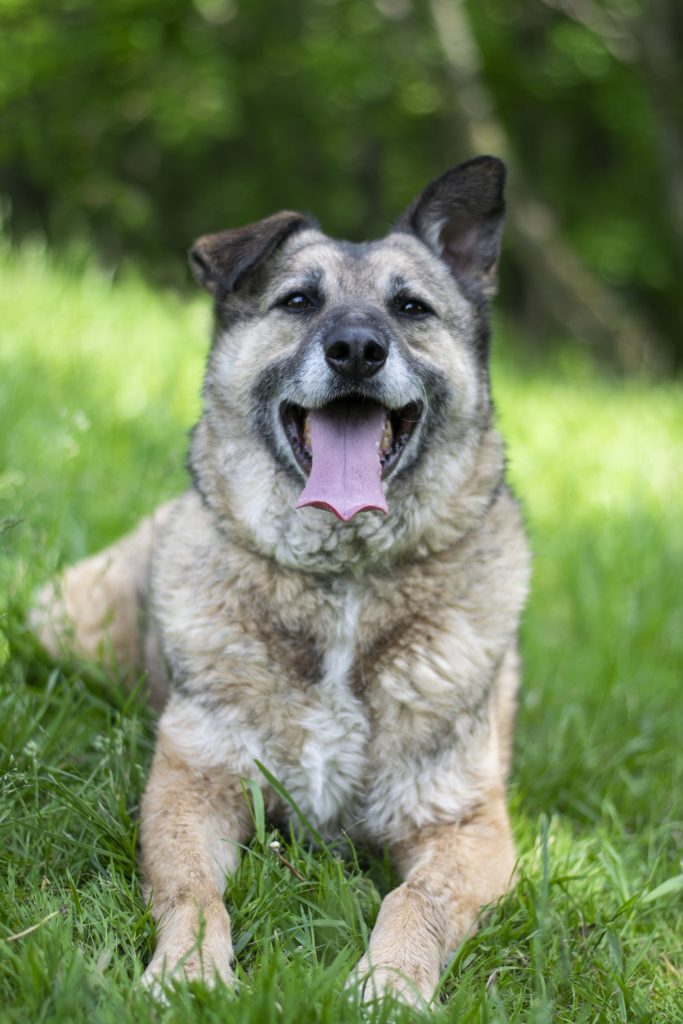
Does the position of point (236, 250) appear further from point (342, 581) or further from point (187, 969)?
point (187, 969)

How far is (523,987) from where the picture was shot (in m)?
2.49

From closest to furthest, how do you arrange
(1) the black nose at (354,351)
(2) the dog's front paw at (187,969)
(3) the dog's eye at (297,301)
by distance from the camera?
(2) the dog's front paw at (187,969), (1) the black nose at (354,351), (3) the dog's eye at (297,301)

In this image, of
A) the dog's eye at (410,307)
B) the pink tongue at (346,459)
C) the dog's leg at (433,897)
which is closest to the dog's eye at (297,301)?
the dog's eye at (410,307)

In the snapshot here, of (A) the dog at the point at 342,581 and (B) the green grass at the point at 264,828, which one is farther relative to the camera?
(A) the dog at the point at 342,581

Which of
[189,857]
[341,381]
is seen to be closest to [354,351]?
[341,381]

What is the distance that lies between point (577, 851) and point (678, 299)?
1708 cm

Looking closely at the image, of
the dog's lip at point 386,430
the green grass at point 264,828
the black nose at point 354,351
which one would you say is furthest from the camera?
the dog's lip at point 386,430

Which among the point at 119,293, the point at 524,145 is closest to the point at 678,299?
the point at 524,145

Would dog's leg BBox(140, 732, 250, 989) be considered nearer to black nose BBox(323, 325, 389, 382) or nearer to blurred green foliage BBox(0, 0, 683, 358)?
black nose BBox(323, 325, 389, 382)

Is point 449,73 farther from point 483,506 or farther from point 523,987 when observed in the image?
point 523,987

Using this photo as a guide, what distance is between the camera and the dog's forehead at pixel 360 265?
132 inches

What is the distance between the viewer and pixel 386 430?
3145 millimetres

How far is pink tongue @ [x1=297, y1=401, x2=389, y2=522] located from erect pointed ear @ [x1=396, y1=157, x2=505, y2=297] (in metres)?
0.86

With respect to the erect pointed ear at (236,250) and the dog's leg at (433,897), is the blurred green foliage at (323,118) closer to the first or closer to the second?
the erect pointed ear at (236,250)
